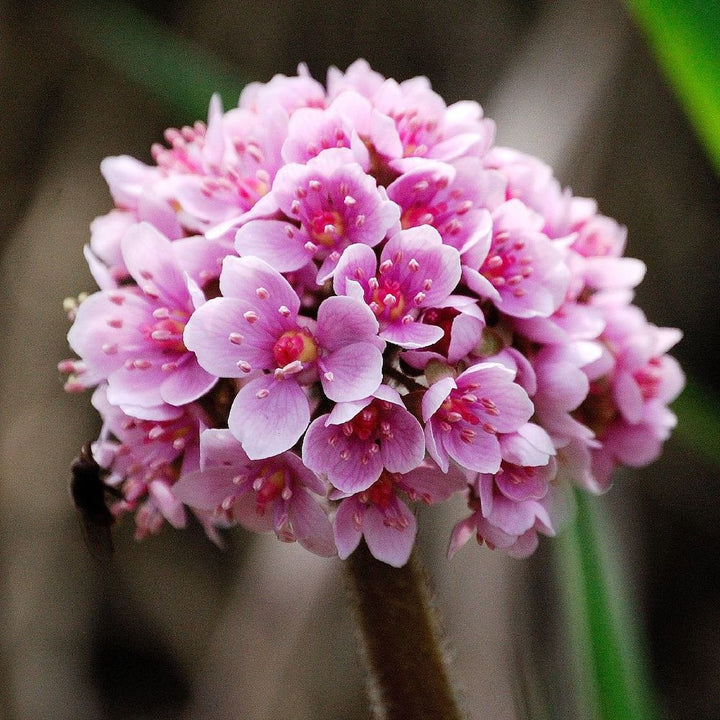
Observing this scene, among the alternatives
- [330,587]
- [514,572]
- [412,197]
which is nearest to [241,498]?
[412,197]

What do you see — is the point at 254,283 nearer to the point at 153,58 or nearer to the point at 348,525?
the point at 348,525

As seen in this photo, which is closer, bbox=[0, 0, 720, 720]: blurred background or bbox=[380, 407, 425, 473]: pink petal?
bbox=[380, 407, 425, 473]: pink petal

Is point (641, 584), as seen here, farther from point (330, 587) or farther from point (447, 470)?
point (447, 470)

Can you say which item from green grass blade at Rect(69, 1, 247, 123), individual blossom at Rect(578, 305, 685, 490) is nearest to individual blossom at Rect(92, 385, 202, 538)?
individual blossom at Rect(578, 305, 685, 490)

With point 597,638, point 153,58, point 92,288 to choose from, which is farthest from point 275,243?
point 92,288

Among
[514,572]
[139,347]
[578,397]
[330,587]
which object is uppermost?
[578,397]

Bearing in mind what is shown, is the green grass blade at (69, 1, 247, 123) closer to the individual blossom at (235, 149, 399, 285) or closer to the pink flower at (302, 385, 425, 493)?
the individual blossom at (235, 149, 399, 285)
